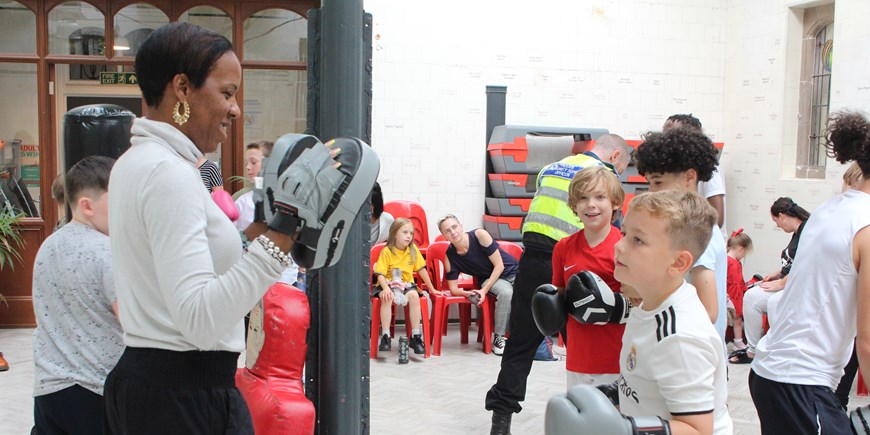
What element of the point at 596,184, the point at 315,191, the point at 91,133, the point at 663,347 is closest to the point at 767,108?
the point at 596,184

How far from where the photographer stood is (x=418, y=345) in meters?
6.75

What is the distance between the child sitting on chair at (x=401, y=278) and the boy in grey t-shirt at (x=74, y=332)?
4185 millimetres

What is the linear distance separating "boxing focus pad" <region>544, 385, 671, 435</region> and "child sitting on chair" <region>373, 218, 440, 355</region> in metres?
4.94

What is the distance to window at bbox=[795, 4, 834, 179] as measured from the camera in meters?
7.64

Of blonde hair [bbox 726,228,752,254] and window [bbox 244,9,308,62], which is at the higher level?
window [bbox 244,9,308,62]

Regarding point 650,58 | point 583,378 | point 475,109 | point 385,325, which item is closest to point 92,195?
point 583,378

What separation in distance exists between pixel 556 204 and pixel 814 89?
4744mm

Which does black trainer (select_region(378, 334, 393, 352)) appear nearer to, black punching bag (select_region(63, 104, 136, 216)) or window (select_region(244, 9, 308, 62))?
window (select_region(244, 9, 308, 62))

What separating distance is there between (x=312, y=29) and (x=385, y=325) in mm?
4527

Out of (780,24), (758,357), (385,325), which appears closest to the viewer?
(758,357)

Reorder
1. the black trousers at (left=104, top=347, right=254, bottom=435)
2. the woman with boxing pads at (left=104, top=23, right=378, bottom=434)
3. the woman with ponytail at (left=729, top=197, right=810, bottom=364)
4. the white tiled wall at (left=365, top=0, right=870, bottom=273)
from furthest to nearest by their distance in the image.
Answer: the white tiled wall at (left=365, top=0, right=870, bottom=273) < the woman with ponytail at (left=729, top=197, right=810, bottom=364) < the black trousers at (left=104, top=347, right=254, bottom=435) < the woman with boxing pads at (left=104, top=23, right=378, bottom=434)

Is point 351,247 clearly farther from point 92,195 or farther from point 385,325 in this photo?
point 385,325

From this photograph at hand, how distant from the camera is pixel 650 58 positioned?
8.55 meters

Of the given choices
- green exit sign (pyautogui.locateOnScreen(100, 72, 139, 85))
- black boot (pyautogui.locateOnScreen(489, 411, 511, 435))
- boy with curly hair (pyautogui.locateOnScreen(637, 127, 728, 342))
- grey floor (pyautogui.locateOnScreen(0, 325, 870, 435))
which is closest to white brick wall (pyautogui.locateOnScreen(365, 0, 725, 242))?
grey floor (pyautogui.locateOnScreen(0, 325, 870, 435))
